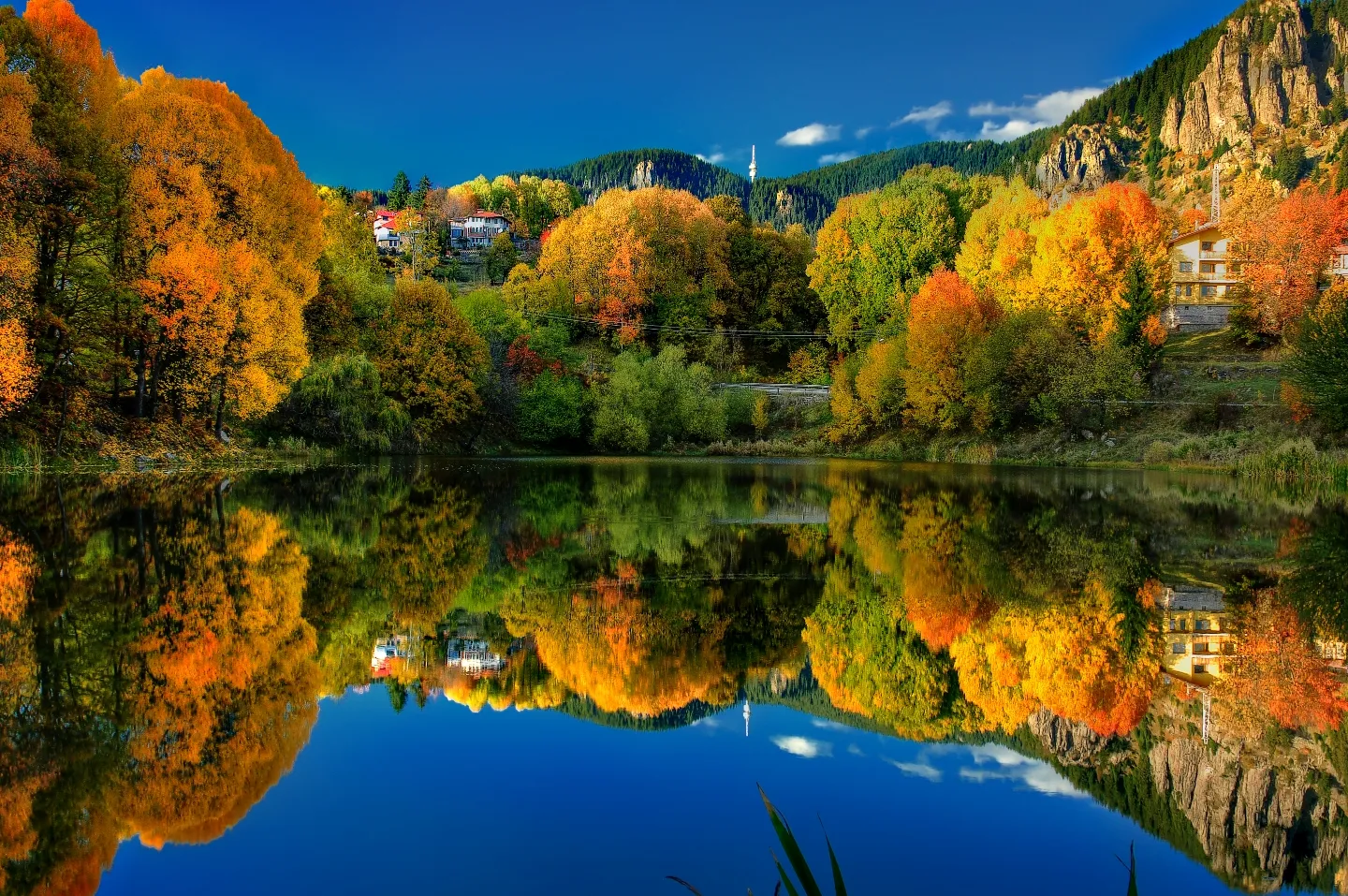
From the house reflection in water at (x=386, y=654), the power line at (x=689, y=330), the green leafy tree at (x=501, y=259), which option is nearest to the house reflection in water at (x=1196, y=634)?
the house reflection in water at (x=386, y=654)

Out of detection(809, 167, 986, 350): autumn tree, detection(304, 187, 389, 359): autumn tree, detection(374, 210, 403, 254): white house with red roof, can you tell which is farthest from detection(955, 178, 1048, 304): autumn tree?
detection(374, 210, 403, 254): white house with red roof

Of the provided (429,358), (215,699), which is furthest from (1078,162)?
(215,699)

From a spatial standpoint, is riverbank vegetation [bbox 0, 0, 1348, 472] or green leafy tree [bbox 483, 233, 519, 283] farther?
green leafy tree [bbox 483, 233, 519, 283]

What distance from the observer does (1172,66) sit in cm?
18900

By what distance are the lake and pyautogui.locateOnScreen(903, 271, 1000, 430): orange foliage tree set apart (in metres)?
35.8

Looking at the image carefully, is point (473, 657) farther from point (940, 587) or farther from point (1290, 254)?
point (1290, 254)

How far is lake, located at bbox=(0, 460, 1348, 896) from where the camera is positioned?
4.21 meters

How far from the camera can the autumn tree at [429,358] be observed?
45.0 m

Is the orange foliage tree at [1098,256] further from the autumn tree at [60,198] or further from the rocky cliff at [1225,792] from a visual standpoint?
the rocky cliff at [1225,792]

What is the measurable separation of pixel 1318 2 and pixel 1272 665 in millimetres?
229784

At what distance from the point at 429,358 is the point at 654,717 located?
41823 mm

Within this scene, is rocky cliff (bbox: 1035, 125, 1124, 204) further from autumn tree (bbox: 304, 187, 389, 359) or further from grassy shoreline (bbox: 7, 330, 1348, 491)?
autumn tree (bbox: 304, 187, 389, 359)

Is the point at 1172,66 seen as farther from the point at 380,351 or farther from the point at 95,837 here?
the point at 95,837

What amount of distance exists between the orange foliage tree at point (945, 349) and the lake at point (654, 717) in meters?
35.8
